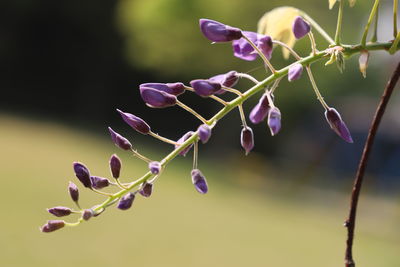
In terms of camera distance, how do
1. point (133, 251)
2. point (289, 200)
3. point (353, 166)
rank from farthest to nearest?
1. point (353, 166)
2. point (289, 200)
3. point (133, 251)

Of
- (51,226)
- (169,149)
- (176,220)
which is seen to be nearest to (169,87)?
(51,226)

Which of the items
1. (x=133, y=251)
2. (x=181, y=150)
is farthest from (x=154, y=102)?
(x=133, y=251)

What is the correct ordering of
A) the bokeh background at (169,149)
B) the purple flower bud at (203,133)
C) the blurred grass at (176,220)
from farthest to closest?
the bokeh background at (169,149), the blurred grass at (176,220), the purple flower bud at (203,133)

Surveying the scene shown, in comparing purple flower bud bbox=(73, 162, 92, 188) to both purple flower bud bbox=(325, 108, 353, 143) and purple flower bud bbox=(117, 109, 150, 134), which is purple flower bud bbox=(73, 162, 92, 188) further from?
purple flower bud bbox=(325, 108, 353, 143)

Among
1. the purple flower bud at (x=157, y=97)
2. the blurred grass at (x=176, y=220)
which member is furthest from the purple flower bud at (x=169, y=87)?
the blurred grass at (x=176, y=220)

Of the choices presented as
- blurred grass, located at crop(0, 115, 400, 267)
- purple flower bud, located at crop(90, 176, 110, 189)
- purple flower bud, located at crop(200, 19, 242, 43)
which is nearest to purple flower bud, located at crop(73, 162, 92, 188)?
purple flower bud, located at crop(90, 176, 110, 189)

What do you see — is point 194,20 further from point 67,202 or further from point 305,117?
point 67,202

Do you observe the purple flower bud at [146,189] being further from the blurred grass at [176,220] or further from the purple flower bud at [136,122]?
the blurred grass at [176,220]
